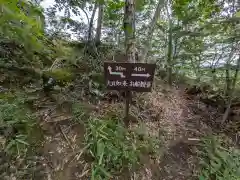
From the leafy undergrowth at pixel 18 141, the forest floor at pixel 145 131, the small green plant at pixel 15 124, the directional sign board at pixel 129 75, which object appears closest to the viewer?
the leafy undergrowth at pixel 18 141

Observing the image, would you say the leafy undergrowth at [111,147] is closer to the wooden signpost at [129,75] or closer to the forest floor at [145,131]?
the forest floor at [145,131]

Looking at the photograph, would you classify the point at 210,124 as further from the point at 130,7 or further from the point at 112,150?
the point at 130,7

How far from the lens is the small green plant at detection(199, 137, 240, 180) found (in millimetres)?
2661

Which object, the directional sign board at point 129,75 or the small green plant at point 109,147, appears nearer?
the small green plant at point 109,147

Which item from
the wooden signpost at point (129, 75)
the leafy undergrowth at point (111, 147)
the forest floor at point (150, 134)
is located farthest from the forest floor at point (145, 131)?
the wooden signpost at point (129, 75)

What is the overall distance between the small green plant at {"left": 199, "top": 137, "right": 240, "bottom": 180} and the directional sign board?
4.92 feet

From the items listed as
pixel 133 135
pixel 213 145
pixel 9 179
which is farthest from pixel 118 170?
pixel 213 145

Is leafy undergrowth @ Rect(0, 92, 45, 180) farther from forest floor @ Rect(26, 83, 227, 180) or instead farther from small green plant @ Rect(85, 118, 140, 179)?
small green plant @ Rect(85, 118, 140, 179)

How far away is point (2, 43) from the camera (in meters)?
3.90

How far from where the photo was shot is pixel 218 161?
282 cm

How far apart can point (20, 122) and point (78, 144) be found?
2.80 feet

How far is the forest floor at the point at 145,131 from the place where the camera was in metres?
2.40

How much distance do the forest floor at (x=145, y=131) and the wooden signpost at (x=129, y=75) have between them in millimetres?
867

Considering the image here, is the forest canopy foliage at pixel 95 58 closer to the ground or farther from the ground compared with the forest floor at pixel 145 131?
farther from the ground
